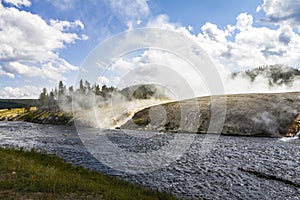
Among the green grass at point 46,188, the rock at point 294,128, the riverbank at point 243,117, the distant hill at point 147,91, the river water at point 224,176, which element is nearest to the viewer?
the green grass at point 46,188

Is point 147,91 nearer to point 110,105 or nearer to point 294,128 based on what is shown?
point 110,105

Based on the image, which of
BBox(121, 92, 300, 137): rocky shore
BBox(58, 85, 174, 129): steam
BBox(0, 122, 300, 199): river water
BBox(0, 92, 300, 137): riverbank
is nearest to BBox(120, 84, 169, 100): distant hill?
BBox(58, 85, 174, 129): steam

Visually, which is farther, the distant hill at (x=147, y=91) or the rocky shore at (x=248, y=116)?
the distant hill at (x=147, y=91)

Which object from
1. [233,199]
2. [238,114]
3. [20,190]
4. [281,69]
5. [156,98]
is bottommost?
[233,199]

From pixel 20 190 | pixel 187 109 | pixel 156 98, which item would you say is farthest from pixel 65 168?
pixel 156 98

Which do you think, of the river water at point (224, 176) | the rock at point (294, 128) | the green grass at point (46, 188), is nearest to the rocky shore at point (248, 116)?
→ the rock at point (294, 128)

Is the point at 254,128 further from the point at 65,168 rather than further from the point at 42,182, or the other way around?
the point at 42,182

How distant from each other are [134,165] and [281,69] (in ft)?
609

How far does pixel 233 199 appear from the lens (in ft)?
58.4

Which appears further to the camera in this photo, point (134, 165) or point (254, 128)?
point (254, 128)

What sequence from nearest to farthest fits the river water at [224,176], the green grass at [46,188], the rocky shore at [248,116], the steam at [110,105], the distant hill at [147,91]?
the green grass at [46,188], the river water at [224,176], the rocky shore at [248,116], the steam at [110,105], the distant hill at [147,91]

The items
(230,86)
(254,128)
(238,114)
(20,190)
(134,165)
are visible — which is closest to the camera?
(20,190)

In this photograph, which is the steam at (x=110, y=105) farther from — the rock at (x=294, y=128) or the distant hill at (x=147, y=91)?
the rock at (x=294, y=128)

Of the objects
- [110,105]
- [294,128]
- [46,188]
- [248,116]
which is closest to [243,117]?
[248,116]
